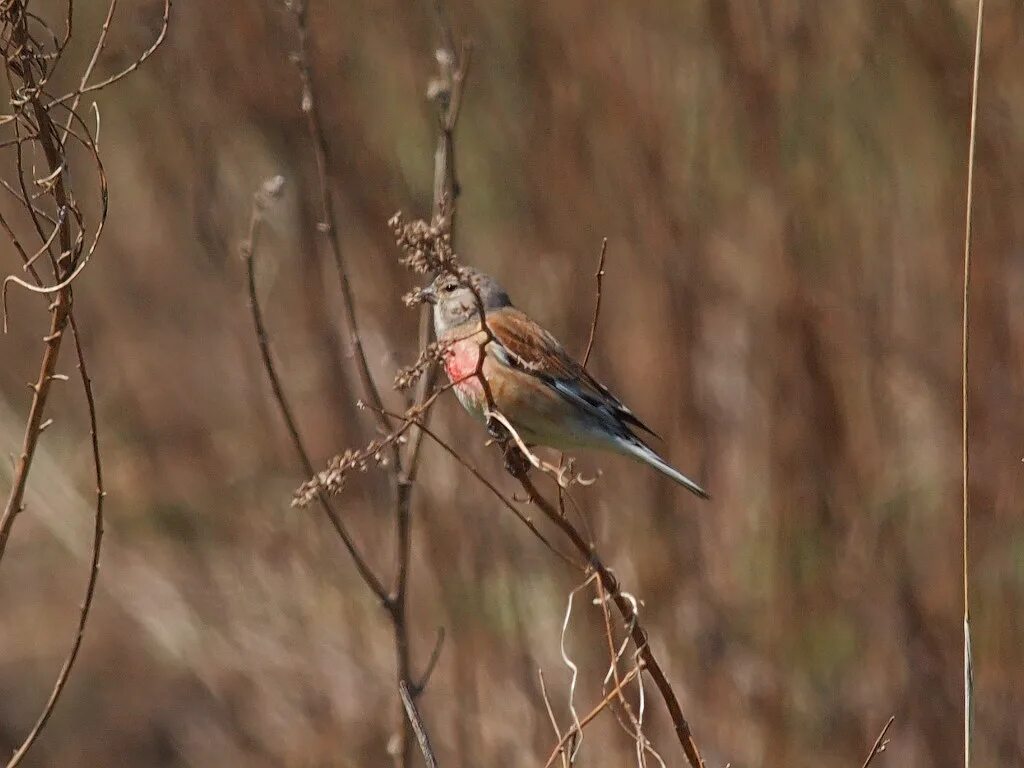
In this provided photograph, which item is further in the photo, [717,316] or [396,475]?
[717,316]

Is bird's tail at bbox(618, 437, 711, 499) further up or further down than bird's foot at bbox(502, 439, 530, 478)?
further up

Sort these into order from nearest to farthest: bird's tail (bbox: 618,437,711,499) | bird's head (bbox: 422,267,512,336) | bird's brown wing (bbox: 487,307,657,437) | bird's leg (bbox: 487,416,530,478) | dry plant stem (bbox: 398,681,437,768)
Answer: dry plant stem (bbox: 398,681,437,768) → bird's leg (bbox: 487,416,530,478) → bird's tail (bbox: 618,437,711,499) → bird's head (bbox: 422,267,512,336) → bird's brown wing (bbox: 487,307,657,437)

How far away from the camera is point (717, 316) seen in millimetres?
4430

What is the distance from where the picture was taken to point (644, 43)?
4.32 m

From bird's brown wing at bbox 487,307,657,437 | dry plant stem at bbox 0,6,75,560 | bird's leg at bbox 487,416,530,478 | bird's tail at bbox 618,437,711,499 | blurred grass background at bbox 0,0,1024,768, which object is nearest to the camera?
dry plant stem at bbox 0,6,75,560

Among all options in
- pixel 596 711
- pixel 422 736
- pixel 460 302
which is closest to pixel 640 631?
pixel 596 711

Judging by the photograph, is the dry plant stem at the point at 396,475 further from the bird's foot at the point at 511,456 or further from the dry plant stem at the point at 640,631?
the dry plant stem at the point at 640,631

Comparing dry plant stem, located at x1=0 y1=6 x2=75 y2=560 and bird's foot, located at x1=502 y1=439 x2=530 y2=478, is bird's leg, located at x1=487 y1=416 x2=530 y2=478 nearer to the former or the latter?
bird's foot, located at x1=502 y1=439 x2=530 y2=478

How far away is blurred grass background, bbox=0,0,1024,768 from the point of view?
13.4 feet

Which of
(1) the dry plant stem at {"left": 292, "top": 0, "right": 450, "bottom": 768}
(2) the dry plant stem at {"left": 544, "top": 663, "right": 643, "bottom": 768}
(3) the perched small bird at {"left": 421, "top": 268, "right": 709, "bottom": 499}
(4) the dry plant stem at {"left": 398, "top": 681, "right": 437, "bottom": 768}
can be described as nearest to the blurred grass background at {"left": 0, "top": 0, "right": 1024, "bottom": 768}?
(3) the perched small bird at {"left": 421, "top": 268, "right": 709, "bottom": 499}

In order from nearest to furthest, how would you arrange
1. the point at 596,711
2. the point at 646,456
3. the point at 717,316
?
the point at 596,711, the point at 646,456, the point at 717,316

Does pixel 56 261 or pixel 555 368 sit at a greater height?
pixel 555 368

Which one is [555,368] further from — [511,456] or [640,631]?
[640,631]


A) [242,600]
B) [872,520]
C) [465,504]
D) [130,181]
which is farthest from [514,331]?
[130,181]
